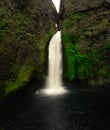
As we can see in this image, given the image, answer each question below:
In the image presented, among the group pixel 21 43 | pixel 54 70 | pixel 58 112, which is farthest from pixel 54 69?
pixel 58 112

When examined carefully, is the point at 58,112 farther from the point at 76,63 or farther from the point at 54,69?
→ the point at 76,63

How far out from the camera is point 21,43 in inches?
982

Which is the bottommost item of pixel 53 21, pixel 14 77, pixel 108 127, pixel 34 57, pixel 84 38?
pixel 108 127

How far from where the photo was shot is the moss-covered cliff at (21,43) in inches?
867

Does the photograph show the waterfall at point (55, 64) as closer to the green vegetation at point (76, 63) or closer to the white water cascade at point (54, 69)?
the white water cascade at point (54, 69)

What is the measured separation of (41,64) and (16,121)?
11.6 metres

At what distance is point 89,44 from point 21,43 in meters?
8.67

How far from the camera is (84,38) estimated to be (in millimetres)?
29172

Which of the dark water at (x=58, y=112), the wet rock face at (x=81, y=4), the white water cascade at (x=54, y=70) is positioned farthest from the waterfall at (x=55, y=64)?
the wet rock face at (x=81, y=4)

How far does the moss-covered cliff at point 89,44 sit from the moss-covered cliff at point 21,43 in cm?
321

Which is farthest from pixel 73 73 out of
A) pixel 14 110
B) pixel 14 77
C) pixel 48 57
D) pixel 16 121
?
pixel 16 121

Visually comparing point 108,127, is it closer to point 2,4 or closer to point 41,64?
point 41,64

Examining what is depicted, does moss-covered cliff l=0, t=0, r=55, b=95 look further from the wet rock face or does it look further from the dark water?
the wet rock face

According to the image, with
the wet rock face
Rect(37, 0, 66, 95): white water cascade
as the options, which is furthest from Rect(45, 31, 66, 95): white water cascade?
the wet rock face
